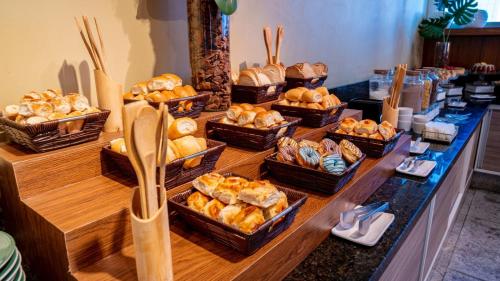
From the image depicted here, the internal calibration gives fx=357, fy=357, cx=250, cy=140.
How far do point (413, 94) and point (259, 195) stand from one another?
1.77m

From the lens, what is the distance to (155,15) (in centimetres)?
129

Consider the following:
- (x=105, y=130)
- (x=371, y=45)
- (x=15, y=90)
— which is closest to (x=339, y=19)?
(x=371, y=45)

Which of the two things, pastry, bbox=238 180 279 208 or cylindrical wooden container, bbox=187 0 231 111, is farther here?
cylindrical wooden container, bbox=187 0 231 111

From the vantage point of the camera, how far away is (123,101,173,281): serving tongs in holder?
1.79ft

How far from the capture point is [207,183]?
2.81ft

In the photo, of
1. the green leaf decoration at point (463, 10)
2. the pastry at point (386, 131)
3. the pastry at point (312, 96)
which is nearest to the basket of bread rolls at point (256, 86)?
the pastry at point (312, 96)

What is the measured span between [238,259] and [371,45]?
2645mm

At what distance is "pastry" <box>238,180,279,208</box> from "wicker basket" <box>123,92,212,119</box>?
43 centimetres

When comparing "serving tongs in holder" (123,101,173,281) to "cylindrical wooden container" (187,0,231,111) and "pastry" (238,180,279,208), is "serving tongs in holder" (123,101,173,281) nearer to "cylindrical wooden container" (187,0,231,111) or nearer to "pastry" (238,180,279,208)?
"pastry" (238,180,279,208)

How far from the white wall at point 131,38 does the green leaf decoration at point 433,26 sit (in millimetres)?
1769

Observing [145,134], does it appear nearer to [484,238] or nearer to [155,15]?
[155,15]

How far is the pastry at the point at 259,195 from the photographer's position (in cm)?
78

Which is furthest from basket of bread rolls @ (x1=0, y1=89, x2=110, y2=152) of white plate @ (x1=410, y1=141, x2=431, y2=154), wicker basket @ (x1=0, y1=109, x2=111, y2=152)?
white plate @ (x1=410, y1=141, x2=431, y2=154)

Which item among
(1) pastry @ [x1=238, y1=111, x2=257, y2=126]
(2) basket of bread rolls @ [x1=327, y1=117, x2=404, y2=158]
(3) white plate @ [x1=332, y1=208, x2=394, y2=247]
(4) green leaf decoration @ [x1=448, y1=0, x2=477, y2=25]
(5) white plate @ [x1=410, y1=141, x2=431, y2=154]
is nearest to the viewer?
(3) white plate @ [x1=332, y1=208, x2=394, y2=247]
